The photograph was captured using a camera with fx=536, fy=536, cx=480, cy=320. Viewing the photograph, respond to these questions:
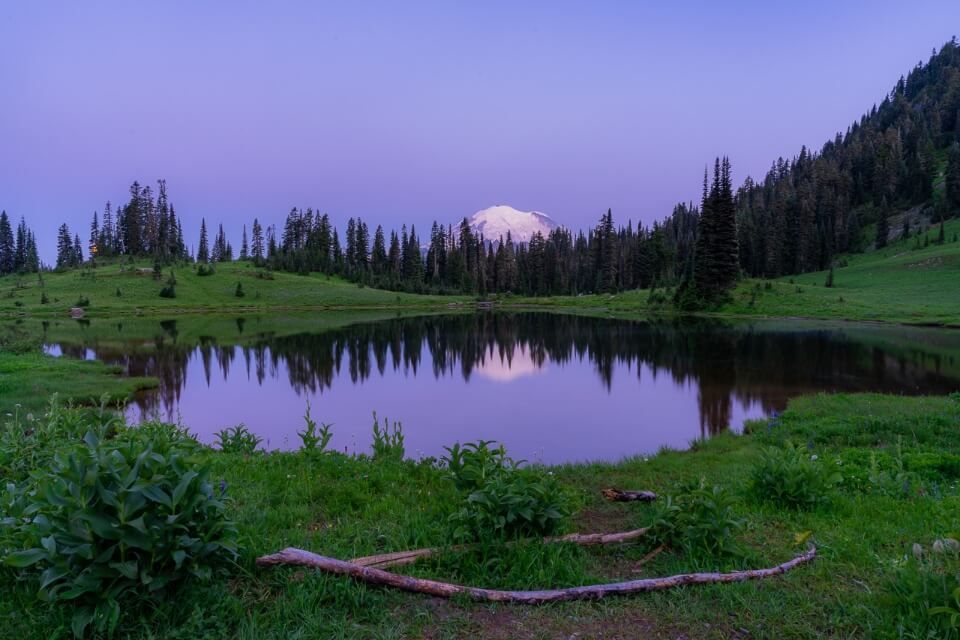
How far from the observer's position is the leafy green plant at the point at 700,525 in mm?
5289

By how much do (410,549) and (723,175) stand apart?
8368 centimetres

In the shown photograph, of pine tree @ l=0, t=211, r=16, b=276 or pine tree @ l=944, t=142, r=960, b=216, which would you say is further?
pine tree @ l=0, t=211, r=16, b=276

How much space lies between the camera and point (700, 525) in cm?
532

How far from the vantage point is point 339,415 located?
61.0ft

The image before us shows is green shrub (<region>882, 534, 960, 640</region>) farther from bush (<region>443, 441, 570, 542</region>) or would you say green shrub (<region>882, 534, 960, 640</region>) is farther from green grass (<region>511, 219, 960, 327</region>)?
green grass (<region>511, 219, 960, 327</region>)

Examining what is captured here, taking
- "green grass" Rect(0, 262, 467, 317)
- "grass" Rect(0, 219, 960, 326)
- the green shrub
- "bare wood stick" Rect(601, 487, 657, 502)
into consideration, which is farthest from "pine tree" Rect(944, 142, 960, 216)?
the green shrub

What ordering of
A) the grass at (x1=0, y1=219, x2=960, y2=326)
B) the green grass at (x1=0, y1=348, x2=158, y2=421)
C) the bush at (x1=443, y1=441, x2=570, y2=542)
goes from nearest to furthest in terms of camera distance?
the bush at (x1=443, y1=441, x2=570, y2=542), the green grass at (x1=0, y1=348, x2=158, y2=421), the grass at (x1=0, y1=219, x2=960, y2=326)

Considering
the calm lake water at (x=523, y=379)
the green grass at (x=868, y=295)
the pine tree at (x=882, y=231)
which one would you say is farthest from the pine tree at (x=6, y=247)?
the pine tree at (x=882, y=231)

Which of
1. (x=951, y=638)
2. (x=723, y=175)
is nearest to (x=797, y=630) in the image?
(x=951, y=638)

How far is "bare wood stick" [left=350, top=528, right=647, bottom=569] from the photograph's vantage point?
4902 millimetres

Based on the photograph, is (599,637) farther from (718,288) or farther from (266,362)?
(718,288)

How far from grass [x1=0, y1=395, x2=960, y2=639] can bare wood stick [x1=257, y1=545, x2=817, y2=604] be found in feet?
0.29

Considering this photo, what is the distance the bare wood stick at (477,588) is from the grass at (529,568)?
9cm

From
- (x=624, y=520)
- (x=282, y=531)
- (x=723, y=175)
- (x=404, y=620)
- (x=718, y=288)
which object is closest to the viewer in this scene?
(x=404, y=620)
